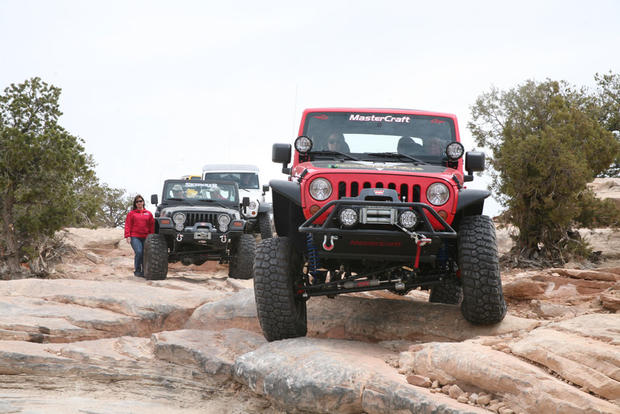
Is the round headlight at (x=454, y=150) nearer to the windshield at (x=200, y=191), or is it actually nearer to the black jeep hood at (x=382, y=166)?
the black jeep hood at (x=382, y=166)

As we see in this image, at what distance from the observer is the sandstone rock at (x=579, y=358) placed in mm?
3594

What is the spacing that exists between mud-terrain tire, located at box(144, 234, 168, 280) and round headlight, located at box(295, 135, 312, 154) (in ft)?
19.5

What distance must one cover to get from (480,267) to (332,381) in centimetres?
149

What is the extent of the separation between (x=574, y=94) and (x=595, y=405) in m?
20.9

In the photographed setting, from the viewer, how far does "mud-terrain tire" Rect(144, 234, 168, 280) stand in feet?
36.9

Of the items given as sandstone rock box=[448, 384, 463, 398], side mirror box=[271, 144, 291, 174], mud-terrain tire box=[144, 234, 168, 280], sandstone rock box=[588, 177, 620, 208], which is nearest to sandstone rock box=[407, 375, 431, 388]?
sandstone rock box=[448, 384, 463, 398]

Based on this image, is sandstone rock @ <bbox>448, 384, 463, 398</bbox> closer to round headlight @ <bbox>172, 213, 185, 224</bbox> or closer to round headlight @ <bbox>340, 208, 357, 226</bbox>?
round headlight @ <bbox>340, 208, 357, 226</bbox>

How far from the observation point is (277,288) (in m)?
5.16

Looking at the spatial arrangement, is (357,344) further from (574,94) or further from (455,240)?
(574,94)

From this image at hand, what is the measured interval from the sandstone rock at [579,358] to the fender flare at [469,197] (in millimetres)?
1153

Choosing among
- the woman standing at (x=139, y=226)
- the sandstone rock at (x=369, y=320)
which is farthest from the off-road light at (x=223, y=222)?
the sandstone rock at (x=369, y=320)

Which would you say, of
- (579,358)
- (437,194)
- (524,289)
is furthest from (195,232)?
(579,358)

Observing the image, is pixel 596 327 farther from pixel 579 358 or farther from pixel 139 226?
pixel 139 226

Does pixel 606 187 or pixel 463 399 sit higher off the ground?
pixel 606 187
